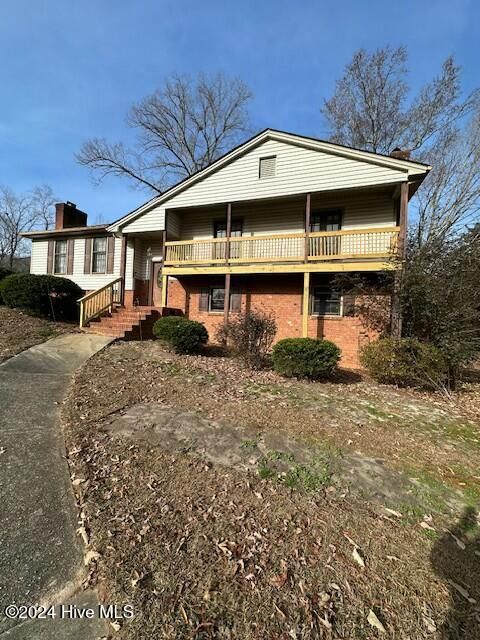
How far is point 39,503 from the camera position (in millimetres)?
3023

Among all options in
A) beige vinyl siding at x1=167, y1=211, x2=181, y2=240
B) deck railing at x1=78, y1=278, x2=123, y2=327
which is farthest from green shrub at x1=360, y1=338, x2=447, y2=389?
deck railing at x1=78, y1=278, x2=123, y2=327

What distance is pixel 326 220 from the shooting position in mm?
12453

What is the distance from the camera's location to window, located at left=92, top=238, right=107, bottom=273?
15.6 meters

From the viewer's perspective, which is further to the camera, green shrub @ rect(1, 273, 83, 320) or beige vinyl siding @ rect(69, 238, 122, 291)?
beige vinyl siding @ rect(69, 238, 122, 291)

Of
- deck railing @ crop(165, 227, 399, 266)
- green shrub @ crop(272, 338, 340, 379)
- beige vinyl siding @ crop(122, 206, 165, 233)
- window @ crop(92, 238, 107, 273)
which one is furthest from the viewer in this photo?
window @ crop(92, 238, 107, 273)

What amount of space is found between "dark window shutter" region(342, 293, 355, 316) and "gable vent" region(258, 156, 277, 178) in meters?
5.41

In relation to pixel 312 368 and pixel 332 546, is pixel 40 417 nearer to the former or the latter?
pixel 332 546

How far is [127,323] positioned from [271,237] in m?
6.31

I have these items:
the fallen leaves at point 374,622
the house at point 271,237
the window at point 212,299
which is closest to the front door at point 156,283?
the house at point 271,237

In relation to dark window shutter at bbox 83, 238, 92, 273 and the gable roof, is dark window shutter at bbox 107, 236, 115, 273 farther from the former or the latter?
the gable roof

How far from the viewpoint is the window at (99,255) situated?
1559 centimetres

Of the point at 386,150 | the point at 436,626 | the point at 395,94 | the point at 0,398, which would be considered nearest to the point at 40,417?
the point at 0,398

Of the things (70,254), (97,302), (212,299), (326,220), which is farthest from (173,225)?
(326,220)

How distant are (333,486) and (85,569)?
249cm
